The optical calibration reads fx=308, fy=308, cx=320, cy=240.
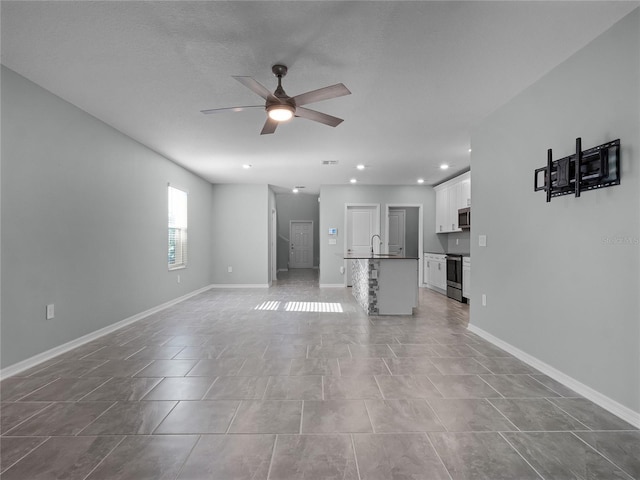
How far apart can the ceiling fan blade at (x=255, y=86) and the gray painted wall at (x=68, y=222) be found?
2186mm

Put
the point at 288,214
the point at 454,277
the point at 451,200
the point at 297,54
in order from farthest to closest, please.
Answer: the point at 288,214
the point at 451,200
the point at 454,277
the point at 297,54

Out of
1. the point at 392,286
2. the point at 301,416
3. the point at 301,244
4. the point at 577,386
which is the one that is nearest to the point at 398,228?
the point at 301,244

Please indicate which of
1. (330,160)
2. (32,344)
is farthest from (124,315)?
(330,160)

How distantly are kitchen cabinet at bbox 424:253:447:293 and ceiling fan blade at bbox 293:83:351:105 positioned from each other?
5.15m

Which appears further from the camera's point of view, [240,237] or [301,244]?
[301,244]

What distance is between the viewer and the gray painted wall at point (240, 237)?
784cm

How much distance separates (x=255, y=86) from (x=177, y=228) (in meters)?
4.46

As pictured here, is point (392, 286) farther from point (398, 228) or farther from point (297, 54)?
point (398, 228)

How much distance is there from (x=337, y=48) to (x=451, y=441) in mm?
2776

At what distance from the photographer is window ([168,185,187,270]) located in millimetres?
5809

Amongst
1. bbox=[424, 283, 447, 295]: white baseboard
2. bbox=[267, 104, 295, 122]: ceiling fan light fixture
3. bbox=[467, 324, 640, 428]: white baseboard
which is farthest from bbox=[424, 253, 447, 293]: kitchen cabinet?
bbox=[267, 104, 295, 122]: ceiling fan light fixture

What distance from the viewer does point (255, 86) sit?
91.4 inches

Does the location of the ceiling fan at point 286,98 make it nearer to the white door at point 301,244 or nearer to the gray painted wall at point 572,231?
the gray painted wall at point 572,231

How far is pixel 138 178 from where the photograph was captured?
4.60 metres
